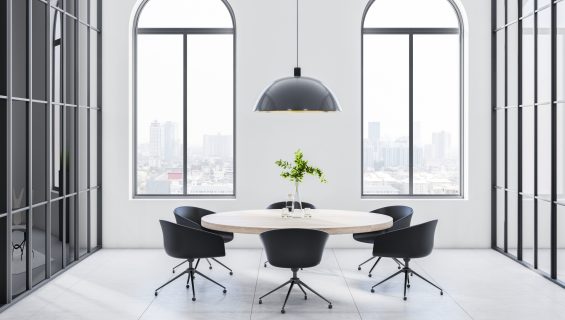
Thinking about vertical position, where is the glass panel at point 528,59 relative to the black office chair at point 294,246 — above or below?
above

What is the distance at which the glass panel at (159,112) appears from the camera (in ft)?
28.3

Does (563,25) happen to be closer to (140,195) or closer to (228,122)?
(228,122)

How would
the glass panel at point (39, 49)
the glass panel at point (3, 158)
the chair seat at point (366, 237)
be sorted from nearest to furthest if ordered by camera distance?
the glass panel at point (3, 158), the chair seat at point (366, 237), the glass panel at point (39, 49)

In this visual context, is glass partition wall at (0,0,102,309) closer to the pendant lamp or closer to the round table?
the round table

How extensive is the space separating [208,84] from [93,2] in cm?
185

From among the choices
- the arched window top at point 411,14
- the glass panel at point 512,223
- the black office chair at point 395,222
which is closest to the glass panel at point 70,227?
the black office chair at point 395,222

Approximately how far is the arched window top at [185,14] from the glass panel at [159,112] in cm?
22

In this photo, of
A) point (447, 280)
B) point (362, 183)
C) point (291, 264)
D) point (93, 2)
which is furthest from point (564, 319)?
point (93, 2)

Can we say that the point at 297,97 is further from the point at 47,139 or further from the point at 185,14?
the point at 185,14

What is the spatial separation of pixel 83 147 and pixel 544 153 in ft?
19.5

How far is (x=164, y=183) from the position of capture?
8.64 m

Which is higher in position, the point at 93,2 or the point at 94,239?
the point at 93,2

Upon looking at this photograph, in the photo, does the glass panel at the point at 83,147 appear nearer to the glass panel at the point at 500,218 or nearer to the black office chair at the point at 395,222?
the black office chair at the point at 395,222

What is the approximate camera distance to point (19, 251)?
6.24 m
